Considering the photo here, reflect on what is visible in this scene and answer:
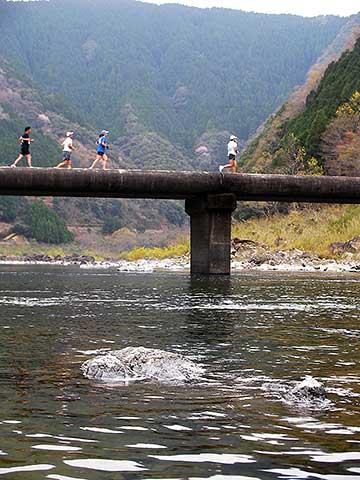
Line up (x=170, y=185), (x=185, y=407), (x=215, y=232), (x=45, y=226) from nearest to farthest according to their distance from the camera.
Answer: (x=185, y=407) < (x=170, y=185) < (x=215, y=232) < (x=45, y=226)

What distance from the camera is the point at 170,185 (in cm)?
3516

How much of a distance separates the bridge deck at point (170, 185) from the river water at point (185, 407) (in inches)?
751

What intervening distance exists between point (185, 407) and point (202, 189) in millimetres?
28916

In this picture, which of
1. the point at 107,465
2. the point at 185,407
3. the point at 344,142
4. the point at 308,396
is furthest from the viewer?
the point at 344,142

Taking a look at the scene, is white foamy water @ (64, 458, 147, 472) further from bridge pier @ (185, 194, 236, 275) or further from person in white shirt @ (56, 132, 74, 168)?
bridge pier @ (185, 194, 236, 275)

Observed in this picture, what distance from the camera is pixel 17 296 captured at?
22.8m

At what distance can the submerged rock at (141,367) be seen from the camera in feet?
28.6

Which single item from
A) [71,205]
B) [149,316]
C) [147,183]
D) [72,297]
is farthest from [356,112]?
[71,205]

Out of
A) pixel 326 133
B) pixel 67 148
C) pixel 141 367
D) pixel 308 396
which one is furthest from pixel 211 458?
pixel 326 133

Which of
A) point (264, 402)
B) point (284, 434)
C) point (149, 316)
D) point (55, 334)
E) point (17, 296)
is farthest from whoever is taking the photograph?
point (17, 296)

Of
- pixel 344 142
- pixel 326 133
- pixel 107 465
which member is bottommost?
pixel 107 465

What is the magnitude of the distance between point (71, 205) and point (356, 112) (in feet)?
319

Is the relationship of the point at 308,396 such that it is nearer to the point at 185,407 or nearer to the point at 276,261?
the point at 185,407

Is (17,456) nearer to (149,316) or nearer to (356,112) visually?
(149,316)
